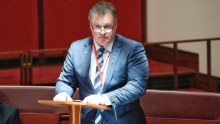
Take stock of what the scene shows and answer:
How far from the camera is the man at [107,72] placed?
6.35 ft

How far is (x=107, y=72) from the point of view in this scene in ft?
6.57

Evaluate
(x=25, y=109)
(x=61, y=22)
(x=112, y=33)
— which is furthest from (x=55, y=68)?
(x=112, y=33)

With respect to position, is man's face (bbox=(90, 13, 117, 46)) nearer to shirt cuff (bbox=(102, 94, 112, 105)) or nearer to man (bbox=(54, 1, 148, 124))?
man (bbox=(54, 1, 148, 124))

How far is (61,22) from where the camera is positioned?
20.0ft

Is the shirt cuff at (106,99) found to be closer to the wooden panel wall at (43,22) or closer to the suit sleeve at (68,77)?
the suit sleeve at (68,77)

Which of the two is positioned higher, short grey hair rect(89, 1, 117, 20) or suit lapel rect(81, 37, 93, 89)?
short grey hair rect(89, 1, 117, 20)

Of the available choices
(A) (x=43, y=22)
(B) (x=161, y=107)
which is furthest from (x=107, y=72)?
(A) (x=43, y=22)

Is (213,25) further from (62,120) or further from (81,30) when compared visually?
(62,120)

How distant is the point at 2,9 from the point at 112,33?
4.07m

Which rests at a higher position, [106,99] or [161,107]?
[106,99]

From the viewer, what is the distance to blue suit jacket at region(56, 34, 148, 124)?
6.50 ft

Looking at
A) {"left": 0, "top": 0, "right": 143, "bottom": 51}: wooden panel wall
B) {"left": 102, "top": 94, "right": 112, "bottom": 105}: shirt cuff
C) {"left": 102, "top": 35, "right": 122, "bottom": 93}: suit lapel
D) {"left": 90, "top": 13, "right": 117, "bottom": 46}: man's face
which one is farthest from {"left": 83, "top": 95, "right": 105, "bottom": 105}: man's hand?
{"left": 0, "top": 0, "right": 143, "bottom": 51}: wooden panel wall

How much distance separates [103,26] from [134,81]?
0.25m

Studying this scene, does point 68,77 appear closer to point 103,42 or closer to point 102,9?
point 103,42
